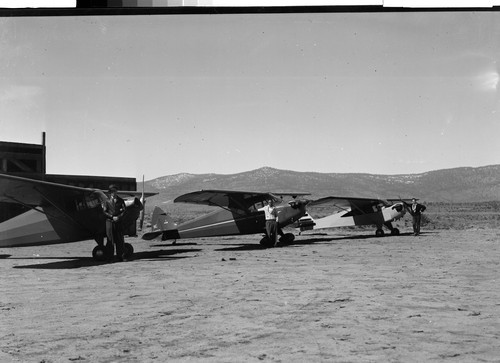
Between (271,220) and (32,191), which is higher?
(32,191)

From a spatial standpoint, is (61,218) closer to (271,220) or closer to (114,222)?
(114,222)

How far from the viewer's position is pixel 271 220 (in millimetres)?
14805

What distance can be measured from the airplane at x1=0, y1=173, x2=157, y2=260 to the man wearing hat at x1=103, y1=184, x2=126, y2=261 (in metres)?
0.20

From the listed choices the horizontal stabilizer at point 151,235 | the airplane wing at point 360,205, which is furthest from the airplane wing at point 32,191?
the airplane wing at point 360,205

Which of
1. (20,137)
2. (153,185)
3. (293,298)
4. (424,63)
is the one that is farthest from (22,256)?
(424,63)

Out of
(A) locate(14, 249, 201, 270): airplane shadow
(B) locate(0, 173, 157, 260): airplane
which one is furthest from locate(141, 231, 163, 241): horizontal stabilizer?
(B) locate(0, 173, 157, 260): airplane

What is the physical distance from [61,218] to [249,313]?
6.68 meters

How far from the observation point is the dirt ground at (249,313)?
4.08 m

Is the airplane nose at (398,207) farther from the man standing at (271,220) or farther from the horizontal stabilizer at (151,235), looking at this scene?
the horizontal stabilizer at (151,235)

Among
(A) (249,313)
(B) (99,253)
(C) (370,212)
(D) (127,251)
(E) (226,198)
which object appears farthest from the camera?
(C) (370,212)

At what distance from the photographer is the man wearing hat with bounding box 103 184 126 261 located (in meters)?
10.2

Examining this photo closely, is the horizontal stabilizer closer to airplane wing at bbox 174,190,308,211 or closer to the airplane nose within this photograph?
airplane wing at bbox 174,190,308,211

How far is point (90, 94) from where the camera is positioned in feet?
Answer: 23.9

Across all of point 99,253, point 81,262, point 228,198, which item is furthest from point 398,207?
point 81,262
